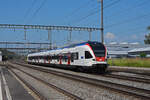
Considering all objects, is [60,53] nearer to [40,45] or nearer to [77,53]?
[77,53]

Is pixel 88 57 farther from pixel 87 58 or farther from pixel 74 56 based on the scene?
pixel 74 56

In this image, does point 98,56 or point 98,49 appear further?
point 98,49

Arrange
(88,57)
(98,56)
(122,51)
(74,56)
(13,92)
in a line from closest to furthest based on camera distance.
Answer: (13,92)
(98,56)
(88,57)
(74,56)
(122,51)

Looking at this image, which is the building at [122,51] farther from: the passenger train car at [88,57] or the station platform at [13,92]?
the station platform at [13,92]

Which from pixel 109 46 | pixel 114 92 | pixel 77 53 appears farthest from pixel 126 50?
pixel 114 92

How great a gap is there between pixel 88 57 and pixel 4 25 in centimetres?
1885

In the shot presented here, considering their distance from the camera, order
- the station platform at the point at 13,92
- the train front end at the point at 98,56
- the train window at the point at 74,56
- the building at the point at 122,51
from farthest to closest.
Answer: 1. the building at the point at 122,51
2. the train window at the point at 74,56
3. the train front end at the point at 98,56
4. the station platform at the point at 13,92

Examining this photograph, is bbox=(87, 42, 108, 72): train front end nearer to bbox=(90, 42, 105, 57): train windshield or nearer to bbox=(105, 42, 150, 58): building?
bbox=(90, 42, 105, 57): train windshield

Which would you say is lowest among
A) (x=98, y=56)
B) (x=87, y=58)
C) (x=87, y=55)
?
(x=87, y=58)

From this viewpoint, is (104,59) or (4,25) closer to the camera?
(104,59)

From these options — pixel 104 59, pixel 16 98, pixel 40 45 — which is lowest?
pixel 16 98

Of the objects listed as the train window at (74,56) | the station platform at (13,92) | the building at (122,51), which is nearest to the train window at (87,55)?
the train window at (74,56)

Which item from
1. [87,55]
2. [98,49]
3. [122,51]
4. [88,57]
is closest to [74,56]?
[87,55]

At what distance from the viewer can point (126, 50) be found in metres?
104
